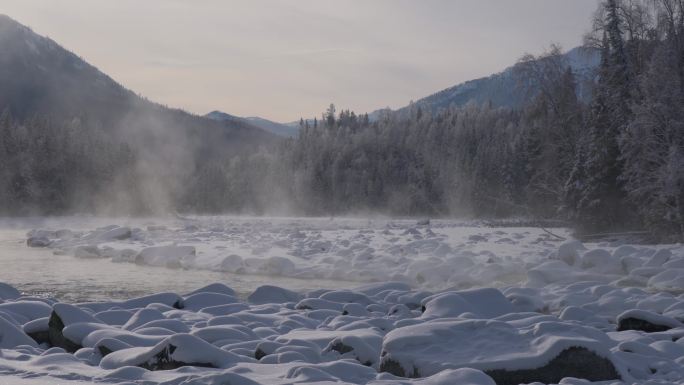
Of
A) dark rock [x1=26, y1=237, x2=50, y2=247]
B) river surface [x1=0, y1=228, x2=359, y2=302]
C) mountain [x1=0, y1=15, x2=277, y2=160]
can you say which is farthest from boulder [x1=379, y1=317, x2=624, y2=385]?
mountain [x1=0, y1=15, x2=277, y2=160]

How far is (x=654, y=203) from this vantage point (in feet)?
69.0

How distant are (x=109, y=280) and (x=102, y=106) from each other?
168822 millimetres

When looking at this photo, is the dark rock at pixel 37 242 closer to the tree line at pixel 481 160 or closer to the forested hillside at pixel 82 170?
the tree line at pixel 481 160

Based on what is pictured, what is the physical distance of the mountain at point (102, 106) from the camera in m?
158

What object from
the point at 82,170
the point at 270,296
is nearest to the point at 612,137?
the point at 270,296

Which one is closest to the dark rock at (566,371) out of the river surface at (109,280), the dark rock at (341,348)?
the dark rock at (341,348)

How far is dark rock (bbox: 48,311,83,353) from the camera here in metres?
7.12

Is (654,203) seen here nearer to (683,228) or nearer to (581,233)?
(683,228)

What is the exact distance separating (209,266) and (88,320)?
10.0m

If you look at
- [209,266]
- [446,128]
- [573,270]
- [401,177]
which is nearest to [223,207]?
[401,177]

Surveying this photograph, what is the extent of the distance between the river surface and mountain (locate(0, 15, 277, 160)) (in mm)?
127638

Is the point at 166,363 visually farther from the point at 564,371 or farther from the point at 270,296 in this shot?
the point at 270,296

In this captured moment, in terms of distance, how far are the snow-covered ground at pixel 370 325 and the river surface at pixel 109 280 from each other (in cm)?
7

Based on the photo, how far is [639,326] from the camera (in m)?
8.45
